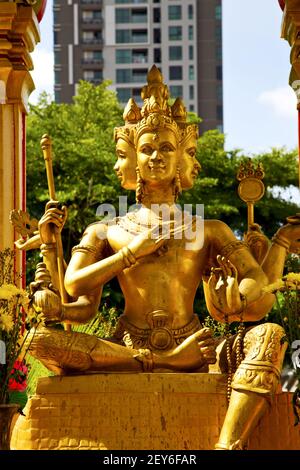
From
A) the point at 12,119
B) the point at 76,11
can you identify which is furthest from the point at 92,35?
the point at 12,119

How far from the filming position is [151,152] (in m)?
10.8

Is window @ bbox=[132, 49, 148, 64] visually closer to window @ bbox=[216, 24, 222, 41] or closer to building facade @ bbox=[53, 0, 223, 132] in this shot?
building facade @ bbox=[53, 0, 223, 132]

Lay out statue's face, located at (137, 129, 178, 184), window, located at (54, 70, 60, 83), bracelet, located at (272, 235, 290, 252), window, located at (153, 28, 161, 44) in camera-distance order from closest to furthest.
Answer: bracelet, located at (272, 235, 290, 252) < statue's face, located at (137, 129, 178, 184) < window, located at (54, 70, 60, 83) < window, located at (153, 28, 161, 44)

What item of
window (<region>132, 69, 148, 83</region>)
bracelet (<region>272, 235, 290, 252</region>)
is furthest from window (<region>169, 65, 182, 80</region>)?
bracelet (<region>272, 235, 290, 252</region>)

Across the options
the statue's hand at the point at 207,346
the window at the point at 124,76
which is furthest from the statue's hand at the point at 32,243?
the window at the point at 124,76

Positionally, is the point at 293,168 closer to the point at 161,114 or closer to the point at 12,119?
the point at 12,119

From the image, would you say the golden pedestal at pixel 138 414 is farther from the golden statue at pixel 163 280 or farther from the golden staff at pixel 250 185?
the golden staff at pixel 250 185

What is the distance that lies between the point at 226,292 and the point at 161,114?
1625mm

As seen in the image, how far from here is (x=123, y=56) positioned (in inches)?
2041

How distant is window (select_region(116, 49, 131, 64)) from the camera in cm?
5125

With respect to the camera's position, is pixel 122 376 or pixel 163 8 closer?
pixel 122 376

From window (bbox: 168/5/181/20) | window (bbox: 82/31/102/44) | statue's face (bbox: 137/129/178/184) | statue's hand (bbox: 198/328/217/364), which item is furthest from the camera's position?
window (bbox: 82/31/102/44)

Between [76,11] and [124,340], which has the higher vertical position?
[76,11]

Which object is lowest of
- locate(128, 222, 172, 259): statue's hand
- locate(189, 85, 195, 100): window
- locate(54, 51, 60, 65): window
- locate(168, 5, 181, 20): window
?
locate(128, 222, 172, 259): statue's hand
